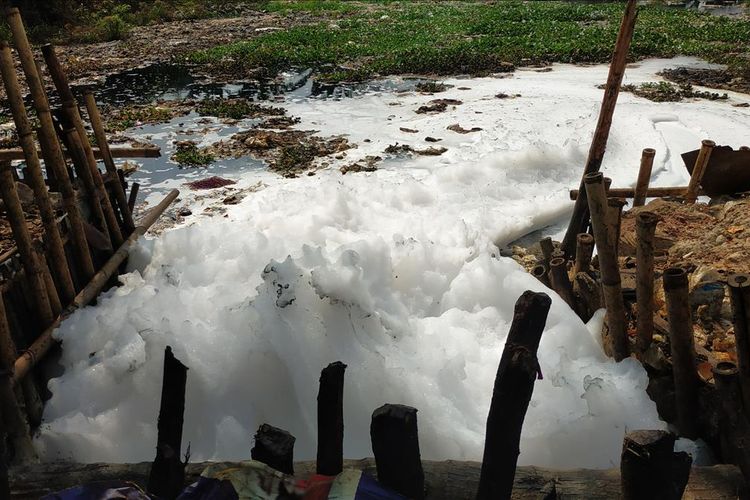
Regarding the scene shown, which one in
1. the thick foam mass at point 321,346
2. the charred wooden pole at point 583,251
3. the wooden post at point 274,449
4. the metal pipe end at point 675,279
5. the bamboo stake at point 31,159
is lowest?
the thick foam mass at point 321,346

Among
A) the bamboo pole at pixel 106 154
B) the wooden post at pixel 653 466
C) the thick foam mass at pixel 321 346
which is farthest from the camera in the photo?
the bamboo pole at pixel 106 154

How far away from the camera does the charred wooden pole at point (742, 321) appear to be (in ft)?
7.24

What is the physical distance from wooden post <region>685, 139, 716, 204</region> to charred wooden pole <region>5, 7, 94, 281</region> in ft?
15.5

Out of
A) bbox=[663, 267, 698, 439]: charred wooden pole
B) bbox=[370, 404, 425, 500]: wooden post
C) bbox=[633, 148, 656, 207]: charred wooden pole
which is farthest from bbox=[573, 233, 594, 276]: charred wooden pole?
A: bbox=[370, 404, 425, 500]: wooden post

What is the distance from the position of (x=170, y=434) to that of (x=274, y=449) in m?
0.35

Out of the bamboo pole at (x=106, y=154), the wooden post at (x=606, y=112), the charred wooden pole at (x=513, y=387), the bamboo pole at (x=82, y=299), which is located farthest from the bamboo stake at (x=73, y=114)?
the charred wooden pole at (x=513, y=387)

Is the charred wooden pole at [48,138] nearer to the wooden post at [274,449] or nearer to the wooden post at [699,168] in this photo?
the wooden post at [274,449]

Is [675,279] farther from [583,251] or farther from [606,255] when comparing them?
[583,251]

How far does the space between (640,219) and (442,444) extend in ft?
4.83

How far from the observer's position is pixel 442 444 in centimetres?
305

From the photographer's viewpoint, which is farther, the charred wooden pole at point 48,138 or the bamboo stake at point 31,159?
the charred wooden pole at point 48,138

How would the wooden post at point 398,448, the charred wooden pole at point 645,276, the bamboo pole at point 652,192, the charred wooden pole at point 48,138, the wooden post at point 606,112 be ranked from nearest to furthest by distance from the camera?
1. the wooden post at point 398,448
2. the charred wooden pole at point 645,276
3. the charred wooden pole at point 48,138
4. the wooden post at point 606,112
5. the bamboo pole at point 652,192

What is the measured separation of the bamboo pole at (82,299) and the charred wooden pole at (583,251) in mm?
3058

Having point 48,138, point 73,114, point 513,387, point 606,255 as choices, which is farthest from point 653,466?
point 73,114
